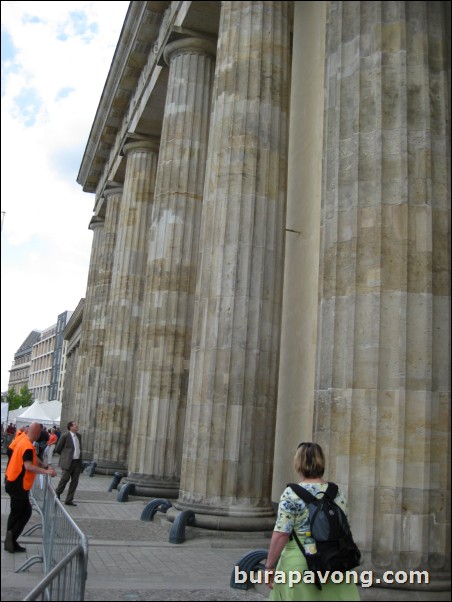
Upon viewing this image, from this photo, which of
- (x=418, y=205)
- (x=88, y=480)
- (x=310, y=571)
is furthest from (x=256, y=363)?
(x=88, y=480)

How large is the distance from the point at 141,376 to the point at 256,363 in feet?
20.3

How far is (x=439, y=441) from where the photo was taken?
25.0ft

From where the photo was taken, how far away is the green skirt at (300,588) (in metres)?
4.54

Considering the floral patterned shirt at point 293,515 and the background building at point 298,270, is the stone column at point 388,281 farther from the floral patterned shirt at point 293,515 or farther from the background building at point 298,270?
the floral patterned shirt at point 293,515

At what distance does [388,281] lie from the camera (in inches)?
317

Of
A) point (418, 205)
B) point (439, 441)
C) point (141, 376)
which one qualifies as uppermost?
Result: point (418, 205)

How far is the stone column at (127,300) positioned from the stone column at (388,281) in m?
17.1

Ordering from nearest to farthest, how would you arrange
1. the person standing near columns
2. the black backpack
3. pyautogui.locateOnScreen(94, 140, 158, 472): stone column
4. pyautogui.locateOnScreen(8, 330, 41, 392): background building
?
the black backpack, the person standing near columns, pyautogui.locateOnScreen(94, 140, 158, 472): stone column, pyautogui.locateOnScreen(8, 330, 41, 392): background building

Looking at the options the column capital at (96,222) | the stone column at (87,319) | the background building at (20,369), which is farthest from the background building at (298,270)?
the background building at (20,369)

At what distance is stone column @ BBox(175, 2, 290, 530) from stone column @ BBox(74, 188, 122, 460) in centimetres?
1824

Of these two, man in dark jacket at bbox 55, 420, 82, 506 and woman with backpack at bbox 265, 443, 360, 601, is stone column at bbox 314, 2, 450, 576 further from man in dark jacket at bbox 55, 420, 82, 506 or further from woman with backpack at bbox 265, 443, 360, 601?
man in dark jacket at bbox 55, 420, 82, 506

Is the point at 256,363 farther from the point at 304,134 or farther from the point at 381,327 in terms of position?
the point at 304,134

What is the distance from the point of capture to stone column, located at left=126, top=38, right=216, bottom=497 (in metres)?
17.2

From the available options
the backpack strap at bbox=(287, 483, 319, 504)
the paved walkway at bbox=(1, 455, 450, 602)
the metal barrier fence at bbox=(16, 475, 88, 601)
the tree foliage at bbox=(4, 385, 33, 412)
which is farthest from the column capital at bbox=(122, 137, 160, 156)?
the tree foliage at bbox=(4, 385, 33, 412)
